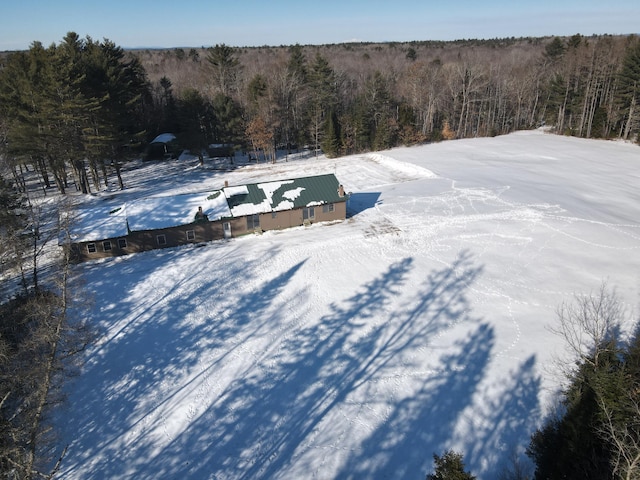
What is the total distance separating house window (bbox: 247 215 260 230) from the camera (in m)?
30.7

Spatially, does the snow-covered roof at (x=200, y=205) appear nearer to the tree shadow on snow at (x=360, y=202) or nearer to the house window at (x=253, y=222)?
the house window at (x=253, y=222)

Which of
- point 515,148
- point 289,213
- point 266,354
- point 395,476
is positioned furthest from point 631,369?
point 515,148

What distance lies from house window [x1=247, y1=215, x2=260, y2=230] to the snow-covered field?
1.13 m

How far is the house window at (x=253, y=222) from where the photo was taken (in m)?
30.7

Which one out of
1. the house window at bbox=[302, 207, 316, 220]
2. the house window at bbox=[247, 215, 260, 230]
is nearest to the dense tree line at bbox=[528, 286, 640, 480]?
the house window at bbox=[302, 207, 316, 220]

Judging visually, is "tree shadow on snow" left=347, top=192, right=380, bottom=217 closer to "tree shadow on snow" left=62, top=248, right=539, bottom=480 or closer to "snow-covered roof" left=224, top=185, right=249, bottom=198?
"snow-covered roof" left=224, top=185, right=249, bottom=198

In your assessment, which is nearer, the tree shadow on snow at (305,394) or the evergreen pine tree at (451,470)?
the evergreen pine tree at (451,470)

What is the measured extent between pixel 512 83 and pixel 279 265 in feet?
207

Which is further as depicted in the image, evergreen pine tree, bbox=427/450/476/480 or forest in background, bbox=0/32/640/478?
forest in background, bbox=0/32/640/478

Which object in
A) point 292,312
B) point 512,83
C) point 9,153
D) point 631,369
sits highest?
point 512,83

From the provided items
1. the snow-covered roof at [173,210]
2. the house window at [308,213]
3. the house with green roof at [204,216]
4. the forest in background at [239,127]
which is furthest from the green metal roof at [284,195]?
the forest in background at [239,127]

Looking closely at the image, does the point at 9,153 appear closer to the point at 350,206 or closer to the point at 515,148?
the point at 350,206

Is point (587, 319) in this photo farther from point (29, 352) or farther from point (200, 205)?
point (29, 352)

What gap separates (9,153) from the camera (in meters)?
34.6
